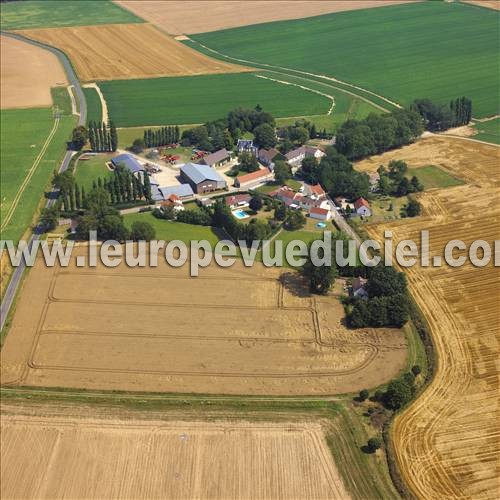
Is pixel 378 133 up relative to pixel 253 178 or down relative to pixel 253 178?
up

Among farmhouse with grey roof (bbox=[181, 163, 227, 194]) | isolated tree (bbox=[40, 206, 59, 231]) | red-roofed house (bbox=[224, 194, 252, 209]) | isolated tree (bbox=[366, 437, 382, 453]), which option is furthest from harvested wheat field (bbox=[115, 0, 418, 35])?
isolated tree (bbox=[366, 437, 382, 453])

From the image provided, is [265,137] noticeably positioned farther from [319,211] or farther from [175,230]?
[175,230]

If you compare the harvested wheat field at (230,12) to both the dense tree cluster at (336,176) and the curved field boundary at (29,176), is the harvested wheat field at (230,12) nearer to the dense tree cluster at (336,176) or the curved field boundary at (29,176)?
the curved field boundary at (29,176)

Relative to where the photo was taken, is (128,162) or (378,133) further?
(378,133)

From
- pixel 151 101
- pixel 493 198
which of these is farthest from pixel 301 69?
pixel 493 198

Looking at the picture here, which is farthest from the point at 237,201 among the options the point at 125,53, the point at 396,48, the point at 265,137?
the point at 396,48

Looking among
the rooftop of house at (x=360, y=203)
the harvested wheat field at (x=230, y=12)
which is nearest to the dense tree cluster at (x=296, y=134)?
the rooftop of house at (x=360, y=203)
